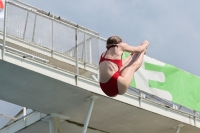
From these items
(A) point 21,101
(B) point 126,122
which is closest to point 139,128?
(B) point 126,122

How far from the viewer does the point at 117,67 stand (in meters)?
7.89

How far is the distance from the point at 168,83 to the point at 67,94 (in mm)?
4005

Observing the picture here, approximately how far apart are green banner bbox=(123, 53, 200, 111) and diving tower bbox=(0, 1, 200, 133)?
Answer: 311 millimetres

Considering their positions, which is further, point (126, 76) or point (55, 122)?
point (55, 122)

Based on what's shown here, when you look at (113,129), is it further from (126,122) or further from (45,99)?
(45,99)

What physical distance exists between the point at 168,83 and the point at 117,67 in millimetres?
9882

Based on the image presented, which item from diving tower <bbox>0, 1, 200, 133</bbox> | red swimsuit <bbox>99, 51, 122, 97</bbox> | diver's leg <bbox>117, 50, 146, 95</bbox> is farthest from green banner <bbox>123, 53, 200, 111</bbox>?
red swimsuit <bbox>99, 51, 122, 97</bbox>

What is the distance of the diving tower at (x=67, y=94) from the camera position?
48.3ft

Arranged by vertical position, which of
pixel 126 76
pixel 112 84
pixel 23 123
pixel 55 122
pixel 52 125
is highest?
pixel 23 123

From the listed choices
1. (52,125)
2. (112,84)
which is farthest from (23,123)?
(112,84)

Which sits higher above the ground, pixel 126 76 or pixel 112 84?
pixel 126 76

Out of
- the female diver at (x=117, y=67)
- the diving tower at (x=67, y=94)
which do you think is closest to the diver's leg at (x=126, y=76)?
the female diver at (x=117, y=67)

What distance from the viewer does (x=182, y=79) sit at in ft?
59.3

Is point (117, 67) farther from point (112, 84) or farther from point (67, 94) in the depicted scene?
point (67, 94)
